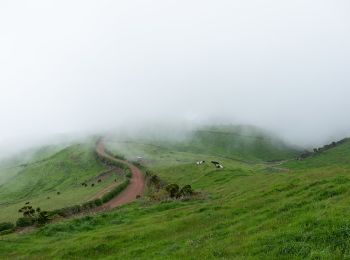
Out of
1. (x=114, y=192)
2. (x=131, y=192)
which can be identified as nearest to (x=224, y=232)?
(x=114, y=192)

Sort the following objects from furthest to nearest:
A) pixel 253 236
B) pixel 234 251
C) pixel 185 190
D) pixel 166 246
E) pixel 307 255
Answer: pixel 185 190
pixel 166 246
pixel 253 236
pixel 234 251
pixel 307 255

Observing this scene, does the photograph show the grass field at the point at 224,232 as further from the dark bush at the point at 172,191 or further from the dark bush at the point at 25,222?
the dark bush at the point at 25,222

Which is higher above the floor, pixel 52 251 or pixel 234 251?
pixel 234 251

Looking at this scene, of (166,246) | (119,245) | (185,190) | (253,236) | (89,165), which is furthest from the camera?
(89,165)

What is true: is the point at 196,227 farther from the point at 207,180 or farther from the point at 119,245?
the point at 207,180

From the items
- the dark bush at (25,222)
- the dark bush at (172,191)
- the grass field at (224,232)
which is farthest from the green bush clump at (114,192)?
the grass field at (224,232)

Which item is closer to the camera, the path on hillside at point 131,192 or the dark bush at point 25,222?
the dark bush at point 25,222

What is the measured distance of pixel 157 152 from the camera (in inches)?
7190

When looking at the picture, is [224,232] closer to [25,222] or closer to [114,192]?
[25,222]

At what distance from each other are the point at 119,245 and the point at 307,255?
19.2 meters

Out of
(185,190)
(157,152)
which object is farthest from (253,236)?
(157,152)

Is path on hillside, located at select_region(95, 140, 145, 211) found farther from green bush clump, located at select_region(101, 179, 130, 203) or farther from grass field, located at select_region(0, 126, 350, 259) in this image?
grass field, located at select_region(0, 126, 350, 259)

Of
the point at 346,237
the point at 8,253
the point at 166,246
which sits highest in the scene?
the point at 346,237

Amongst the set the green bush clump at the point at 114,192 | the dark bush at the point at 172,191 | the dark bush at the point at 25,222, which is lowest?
the dark bush at the point at 25,222
